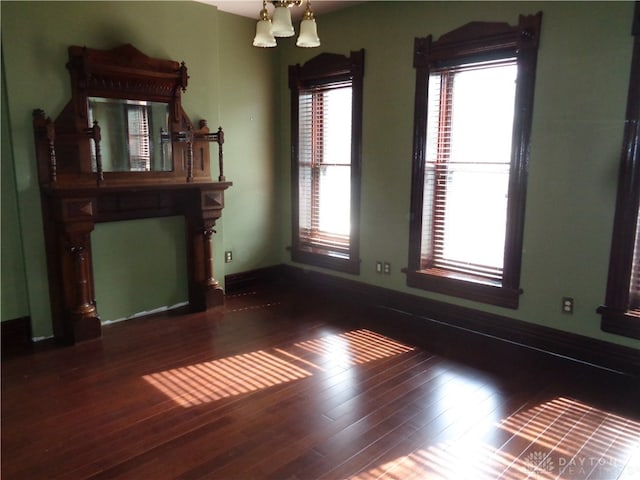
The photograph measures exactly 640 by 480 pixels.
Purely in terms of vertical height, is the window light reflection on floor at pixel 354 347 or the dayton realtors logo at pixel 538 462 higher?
the window light reflection on floor at pixel 354 347

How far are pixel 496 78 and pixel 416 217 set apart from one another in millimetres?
1206

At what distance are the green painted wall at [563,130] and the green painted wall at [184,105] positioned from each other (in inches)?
57.5

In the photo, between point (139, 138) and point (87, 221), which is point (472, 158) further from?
point (87, 221)

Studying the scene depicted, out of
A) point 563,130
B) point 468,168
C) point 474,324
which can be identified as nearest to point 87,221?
point 468,168

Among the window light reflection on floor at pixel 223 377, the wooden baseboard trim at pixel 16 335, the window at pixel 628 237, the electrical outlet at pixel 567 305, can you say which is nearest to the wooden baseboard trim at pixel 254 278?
the window light reflection on floor at pixel 223 377

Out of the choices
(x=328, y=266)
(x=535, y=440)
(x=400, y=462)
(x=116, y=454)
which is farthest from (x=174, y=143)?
(x=535, y=440)

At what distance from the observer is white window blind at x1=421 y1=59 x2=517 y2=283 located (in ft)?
11.5

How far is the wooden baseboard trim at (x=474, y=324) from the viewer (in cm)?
309

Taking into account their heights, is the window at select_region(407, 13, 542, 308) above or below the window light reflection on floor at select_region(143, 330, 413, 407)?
above

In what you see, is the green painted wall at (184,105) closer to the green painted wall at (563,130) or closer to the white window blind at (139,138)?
the white window blind at (139,138)

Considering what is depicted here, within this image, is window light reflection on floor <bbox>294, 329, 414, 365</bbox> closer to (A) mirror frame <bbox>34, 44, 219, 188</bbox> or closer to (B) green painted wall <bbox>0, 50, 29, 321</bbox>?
A: (A) mirror frame <bbox>34, 44, 219, 188</bbox>

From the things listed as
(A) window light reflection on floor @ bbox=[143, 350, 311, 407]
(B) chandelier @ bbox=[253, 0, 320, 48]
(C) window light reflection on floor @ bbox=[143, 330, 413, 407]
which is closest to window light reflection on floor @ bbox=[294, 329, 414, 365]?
(C) window light reflection on floor @ bbox=[143, 330, 413, 407]

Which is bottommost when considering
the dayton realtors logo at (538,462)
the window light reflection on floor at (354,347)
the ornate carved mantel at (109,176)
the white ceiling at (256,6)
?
the dayton realtors logo at (538,462)

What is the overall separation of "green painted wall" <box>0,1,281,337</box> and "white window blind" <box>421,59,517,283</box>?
1.83 metres
